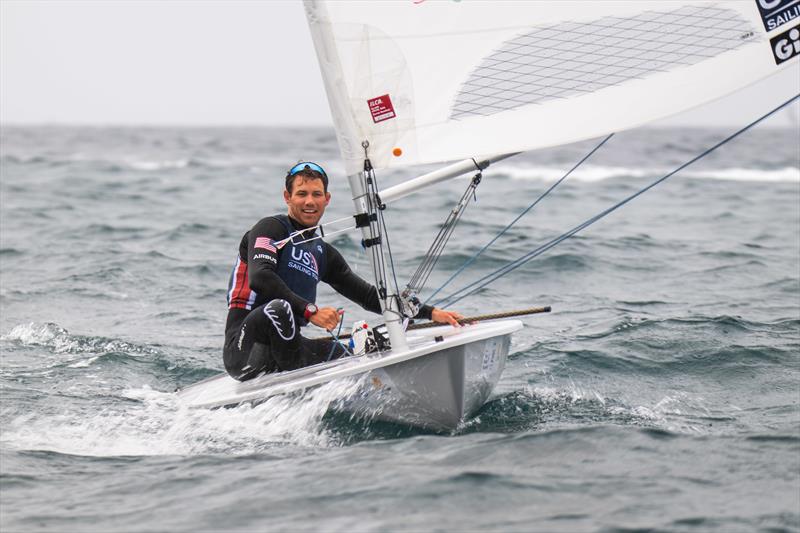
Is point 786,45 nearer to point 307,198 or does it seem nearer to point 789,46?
point 789,46

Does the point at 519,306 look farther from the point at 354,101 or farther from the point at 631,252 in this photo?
the point at 354,101

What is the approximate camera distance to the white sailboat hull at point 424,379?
4.61m

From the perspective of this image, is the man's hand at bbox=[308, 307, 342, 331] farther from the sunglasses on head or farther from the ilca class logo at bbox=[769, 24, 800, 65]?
the ilca class logo at bbox=[769, 24, 800, 65]

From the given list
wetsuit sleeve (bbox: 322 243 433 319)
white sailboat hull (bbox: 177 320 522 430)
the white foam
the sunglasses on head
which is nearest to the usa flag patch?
the sunglasses on head

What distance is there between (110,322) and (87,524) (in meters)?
4.67

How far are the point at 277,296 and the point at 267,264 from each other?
0.18m

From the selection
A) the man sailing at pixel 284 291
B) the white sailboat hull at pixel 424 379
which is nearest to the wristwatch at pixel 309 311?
the man sailing at pixel 284 291

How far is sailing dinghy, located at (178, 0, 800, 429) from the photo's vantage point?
4539 mm

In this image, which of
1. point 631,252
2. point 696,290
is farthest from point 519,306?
point 631,252

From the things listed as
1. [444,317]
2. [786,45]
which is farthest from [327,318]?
[786,45]

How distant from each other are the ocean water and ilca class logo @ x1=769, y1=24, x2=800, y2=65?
1.69 m

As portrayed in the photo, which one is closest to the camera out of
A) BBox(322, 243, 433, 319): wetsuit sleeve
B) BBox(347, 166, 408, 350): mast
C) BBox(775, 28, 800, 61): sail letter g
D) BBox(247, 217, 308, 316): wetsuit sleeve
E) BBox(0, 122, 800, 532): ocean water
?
BBox(0, 122, 800, 532): ocean water

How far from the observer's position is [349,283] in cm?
566

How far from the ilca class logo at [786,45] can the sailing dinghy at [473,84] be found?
7.2 inches
